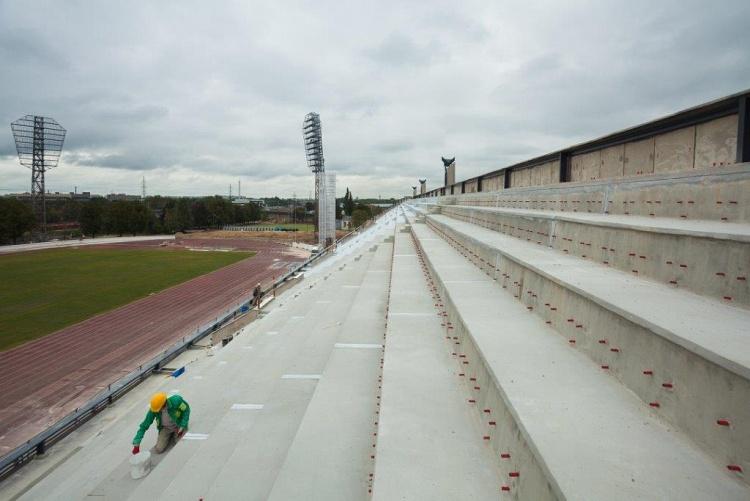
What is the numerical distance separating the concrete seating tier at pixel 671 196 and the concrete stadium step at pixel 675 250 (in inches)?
7.7

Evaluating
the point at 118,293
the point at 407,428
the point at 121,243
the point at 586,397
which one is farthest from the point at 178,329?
the point at 121,243

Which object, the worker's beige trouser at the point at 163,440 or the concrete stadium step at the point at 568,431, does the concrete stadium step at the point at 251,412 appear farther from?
the concrete stadium step at the point at 568,431

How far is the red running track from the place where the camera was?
373 inches

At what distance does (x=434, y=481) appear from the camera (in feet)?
7.47

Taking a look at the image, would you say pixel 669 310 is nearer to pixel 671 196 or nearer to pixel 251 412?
pixel 671 196

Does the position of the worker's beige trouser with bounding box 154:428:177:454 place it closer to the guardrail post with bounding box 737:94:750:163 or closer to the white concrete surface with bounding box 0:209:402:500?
the white concrete surface with bounding box 0:209:402:500

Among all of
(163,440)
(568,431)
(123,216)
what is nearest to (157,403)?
(163,440)

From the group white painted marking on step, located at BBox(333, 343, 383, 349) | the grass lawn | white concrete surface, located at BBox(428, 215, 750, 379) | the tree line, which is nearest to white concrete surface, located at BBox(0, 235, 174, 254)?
the grass lawn

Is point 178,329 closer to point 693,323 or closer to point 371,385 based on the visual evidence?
point 371,385

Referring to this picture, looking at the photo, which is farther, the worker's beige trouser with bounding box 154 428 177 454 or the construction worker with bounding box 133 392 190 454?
the worker's beige trouser with bounding box 154 428 177 454

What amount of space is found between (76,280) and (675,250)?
3340 cm

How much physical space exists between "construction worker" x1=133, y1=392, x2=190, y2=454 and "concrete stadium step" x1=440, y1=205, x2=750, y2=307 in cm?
493

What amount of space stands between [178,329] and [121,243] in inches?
1893

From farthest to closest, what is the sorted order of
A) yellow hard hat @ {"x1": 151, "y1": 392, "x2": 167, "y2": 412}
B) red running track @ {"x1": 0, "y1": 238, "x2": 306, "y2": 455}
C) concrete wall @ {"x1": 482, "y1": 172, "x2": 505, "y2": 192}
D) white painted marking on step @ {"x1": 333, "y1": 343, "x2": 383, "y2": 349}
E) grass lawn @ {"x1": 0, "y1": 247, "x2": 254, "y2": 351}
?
grass lawn @ {"x1": 0, "y1": 247, "x2": 254, "y2": 351} < concrete wall @ {"x1": 482, "y1": 172, "x2": 505, "y2": 192} < red running track @ {"x1": 0, "y1": 238, "x2": 306, "y2": 455} < white painted marking on step @ {"x1": 333, "y1": 343, "x2": 383, "y2": 349} < yellow hard hat @ {"x1": 151, "y1": 392, "x2": 167, "y2": 412}
